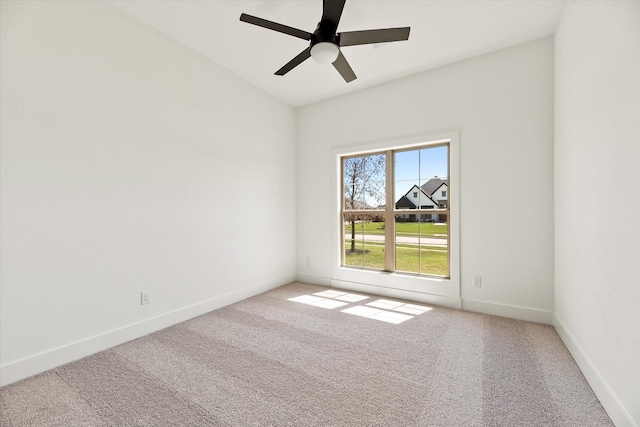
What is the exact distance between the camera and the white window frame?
310 centimetres

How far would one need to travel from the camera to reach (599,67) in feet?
5.37

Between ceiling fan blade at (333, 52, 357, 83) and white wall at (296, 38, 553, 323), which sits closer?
ceiling fan blade at (333, 52, 357, 83)

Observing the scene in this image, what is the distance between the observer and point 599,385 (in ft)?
5.24

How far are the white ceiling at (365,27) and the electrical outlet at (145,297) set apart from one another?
8.37 ft

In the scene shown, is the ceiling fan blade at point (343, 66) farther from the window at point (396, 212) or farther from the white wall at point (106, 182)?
the white wall at point (106, 182)

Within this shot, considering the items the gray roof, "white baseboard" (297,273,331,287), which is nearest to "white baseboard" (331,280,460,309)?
"white baseboard" (297,273,331,287)

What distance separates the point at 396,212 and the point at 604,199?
2183mm

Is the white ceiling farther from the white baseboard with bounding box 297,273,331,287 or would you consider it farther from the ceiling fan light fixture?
the white baseboard with bounding box 297,273,331,287

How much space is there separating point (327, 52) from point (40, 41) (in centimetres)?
208

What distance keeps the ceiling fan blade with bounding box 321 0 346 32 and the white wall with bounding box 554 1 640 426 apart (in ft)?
4.87

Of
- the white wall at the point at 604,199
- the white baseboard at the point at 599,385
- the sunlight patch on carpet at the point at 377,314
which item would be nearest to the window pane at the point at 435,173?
the white wall at the point at 604,199

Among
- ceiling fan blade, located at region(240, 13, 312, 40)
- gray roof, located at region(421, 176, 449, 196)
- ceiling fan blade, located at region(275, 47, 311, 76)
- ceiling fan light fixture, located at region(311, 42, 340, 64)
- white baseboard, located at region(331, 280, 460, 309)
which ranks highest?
ceiling fan blade, located at region(240, 13, 312, 40)

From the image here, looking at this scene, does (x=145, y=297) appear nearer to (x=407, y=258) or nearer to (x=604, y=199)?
(x=407, y=258)

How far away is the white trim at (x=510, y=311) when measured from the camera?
8.68ft
